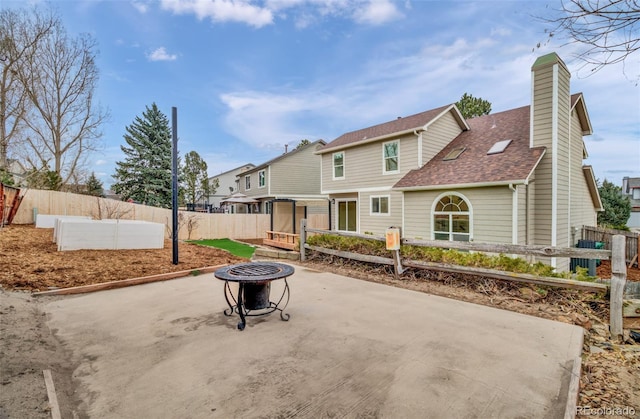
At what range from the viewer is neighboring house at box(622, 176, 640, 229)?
2838cm

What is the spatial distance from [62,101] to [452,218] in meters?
22.5

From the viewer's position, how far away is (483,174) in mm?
8766

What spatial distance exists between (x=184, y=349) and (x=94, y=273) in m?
4.45

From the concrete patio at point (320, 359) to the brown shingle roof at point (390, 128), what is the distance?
833cm

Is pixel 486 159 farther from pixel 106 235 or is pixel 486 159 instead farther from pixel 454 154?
pixel 106 235

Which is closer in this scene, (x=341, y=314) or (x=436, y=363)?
(x=436, y=363)

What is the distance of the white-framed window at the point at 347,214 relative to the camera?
46.1 feet

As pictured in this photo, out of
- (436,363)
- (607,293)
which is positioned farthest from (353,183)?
(436,363)

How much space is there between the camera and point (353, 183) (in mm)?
13523

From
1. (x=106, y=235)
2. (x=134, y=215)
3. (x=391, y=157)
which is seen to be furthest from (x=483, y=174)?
(x=134, y=215)

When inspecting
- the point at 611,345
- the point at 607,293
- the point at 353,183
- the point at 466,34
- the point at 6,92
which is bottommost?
the point at 611,345

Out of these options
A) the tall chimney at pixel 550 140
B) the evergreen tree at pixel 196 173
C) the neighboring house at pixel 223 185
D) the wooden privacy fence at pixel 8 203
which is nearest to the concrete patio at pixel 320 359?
the tall chimney at pixel 550 140

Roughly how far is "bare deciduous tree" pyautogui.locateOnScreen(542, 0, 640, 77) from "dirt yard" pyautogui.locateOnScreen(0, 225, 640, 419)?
2.73m

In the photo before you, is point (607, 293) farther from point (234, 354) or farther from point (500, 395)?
point (234, 354)
